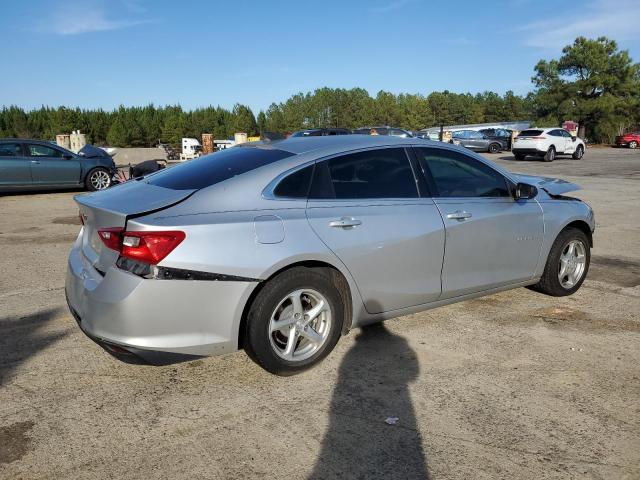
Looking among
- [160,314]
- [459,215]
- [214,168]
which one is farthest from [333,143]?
[160,314]

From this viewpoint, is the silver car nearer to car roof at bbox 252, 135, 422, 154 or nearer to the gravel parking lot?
car roof at bbox 252, 135, 422, 154

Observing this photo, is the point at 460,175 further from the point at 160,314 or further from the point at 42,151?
the point at 42,151

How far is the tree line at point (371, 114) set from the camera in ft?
165

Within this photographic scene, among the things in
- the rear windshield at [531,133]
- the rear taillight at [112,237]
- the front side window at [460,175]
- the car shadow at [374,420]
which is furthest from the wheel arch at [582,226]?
the rear windshield at [531,133]

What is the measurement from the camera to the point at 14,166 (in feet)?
44.5

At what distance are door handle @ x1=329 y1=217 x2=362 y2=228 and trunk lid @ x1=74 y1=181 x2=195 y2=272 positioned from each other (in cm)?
97

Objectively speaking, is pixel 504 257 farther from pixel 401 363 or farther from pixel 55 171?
pixel 55 171

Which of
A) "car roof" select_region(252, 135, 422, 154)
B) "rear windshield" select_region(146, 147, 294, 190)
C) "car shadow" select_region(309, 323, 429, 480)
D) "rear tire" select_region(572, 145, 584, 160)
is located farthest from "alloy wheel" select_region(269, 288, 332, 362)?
"rear tire" select_region(572, 145, 584, 160)

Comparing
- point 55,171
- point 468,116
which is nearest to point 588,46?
point 468,116

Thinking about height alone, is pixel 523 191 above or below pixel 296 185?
below

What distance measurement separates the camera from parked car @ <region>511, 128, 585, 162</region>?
28.1 metres

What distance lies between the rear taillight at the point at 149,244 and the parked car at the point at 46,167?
12306 mm

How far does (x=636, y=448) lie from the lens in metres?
2.88

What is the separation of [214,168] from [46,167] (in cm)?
1189
